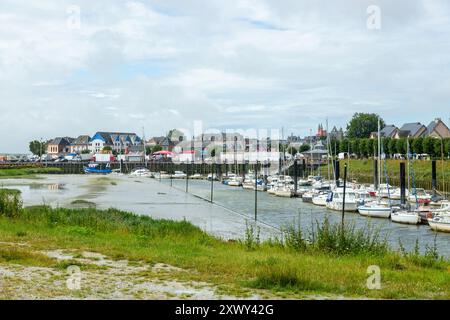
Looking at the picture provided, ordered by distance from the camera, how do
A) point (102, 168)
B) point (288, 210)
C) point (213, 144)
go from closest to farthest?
point (288, 210)
point (102, 168)
point (213, 144)

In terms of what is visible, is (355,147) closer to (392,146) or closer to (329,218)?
(392,146)

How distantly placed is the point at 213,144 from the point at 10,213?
505 feet

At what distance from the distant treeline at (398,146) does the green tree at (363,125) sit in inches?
1319

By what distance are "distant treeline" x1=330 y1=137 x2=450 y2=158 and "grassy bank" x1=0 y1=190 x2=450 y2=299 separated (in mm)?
59453

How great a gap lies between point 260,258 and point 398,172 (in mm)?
A: 80240

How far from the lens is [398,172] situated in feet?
298

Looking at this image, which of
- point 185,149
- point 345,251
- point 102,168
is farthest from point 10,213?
point 185,149

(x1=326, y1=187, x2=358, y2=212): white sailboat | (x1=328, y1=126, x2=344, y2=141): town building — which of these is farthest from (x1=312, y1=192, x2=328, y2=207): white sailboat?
(x1=328, y1=126, x2=344, y2=141): town building

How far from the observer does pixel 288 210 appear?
2079 inches

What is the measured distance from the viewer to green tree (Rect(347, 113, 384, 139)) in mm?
160000

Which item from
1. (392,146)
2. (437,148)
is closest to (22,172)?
(392,146)

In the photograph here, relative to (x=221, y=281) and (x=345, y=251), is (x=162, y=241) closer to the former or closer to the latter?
(x=345, y=251)

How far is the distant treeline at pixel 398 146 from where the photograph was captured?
299 ft
